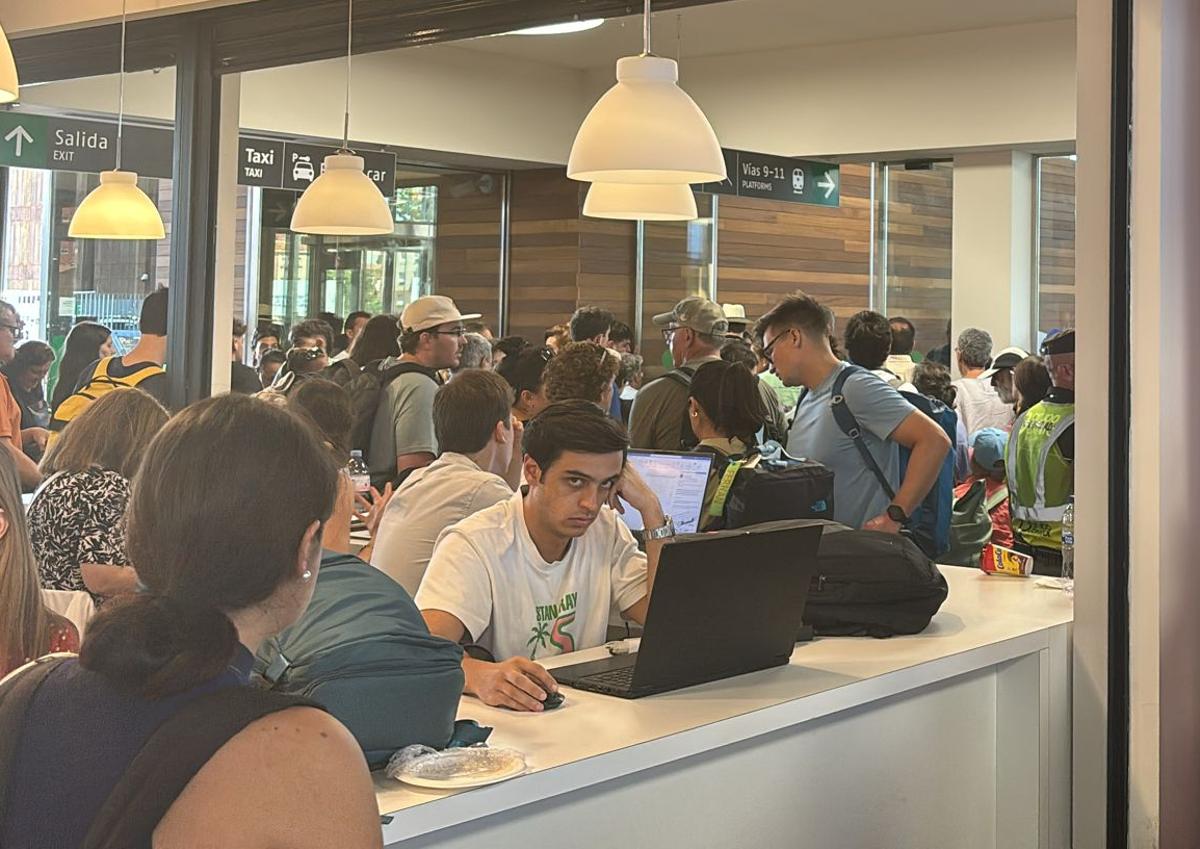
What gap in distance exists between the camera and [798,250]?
1001cm

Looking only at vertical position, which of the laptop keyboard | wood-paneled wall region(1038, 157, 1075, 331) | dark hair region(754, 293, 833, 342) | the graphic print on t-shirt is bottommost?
the laptop keyboard

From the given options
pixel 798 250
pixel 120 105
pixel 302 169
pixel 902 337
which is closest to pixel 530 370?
pixel 120 105

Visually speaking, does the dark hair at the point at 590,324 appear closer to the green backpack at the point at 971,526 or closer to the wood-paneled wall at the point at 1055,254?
the green backpack at the point at 971,526

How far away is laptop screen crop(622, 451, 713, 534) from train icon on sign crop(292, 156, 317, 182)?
384 centimetres

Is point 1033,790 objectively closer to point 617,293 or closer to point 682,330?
point 682,330

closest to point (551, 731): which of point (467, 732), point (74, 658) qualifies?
Result: point (467, 732)

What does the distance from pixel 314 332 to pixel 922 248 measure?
3864 millimetres

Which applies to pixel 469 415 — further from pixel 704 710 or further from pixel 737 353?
pixel 737 353

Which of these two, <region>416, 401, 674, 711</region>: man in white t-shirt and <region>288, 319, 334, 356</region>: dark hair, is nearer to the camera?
<region>416, 401, 674, 711</region>: man in white t-shirt

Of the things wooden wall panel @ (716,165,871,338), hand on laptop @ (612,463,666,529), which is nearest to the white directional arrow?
wooden wall panel @ (716,165,871,338)

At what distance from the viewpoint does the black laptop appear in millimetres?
2484

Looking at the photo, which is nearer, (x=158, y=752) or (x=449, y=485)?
(x=158, y=752)

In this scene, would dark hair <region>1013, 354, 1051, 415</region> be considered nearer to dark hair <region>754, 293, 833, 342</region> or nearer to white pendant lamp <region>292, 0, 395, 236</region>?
dark hair <region>754, 293, 833, 342</region>

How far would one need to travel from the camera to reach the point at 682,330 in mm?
5758
